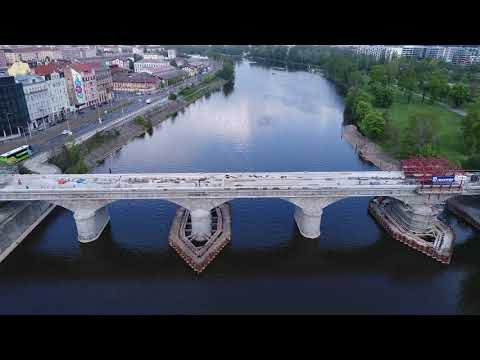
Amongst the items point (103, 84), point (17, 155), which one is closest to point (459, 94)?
point (103, 84)

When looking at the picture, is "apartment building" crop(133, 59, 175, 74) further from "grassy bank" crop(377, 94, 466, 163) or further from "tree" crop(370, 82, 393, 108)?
"grassy bank" crop(377, 94, 466, 163)

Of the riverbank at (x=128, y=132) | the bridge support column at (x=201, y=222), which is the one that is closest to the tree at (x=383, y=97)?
the riverbank at (x=128, y=132)

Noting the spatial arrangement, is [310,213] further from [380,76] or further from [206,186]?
[380,76]

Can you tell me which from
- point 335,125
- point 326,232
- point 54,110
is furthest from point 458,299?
point 54,110

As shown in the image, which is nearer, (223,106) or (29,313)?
(29,313)

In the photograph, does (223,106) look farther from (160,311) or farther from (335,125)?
(160,311)

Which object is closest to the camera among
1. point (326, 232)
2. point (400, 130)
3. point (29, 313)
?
point (29, 313)

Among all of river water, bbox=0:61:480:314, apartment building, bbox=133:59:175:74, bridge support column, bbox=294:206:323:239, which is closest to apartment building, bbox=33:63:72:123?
river water, bbox=0:61:480:314

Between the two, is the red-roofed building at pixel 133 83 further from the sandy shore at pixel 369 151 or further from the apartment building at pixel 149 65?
the sandy shore at pixel 369 151
